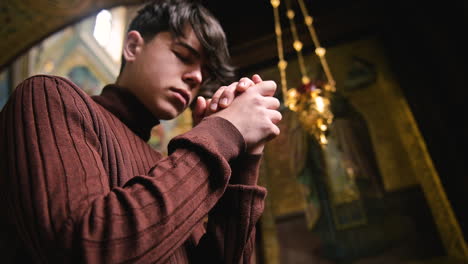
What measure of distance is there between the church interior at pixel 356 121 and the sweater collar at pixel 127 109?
1591 mm

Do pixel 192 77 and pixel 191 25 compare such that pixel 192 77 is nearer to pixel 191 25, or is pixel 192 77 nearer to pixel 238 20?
pixel 191 25

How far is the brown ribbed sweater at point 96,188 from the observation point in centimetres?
55

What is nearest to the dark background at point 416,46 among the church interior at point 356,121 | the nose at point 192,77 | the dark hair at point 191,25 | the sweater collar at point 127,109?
the church interior at point 356,121

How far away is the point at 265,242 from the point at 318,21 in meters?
2.86

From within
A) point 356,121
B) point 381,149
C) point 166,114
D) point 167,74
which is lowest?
point 381,149

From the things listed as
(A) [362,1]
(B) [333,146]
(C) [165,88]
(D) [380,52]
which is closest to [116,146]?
(C) [165,88]

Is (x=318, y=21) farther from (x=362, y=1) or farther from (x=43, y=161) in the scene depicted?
(x=43, y=161)

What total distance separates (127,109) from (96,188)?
20.7 inches

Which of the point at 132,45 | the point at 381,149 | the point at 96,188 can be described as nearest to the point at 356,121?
the point at 381,149

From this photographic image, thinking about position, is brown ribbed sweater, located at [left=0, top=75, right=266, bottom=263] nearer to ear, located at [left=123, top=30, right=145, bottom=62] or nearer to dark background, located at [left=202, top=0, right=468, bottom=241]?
ear, located at [left=123, top=30, right=145, bottom=62]

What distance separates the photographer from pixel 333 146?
3.43 metres

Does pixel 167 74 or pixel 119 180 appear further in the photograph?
pixel 167 74

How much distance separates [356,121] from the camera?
3541mm

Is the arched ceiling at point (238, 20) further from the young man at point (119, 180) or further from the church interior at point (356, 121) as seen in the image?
the young man at point (119, 180)
